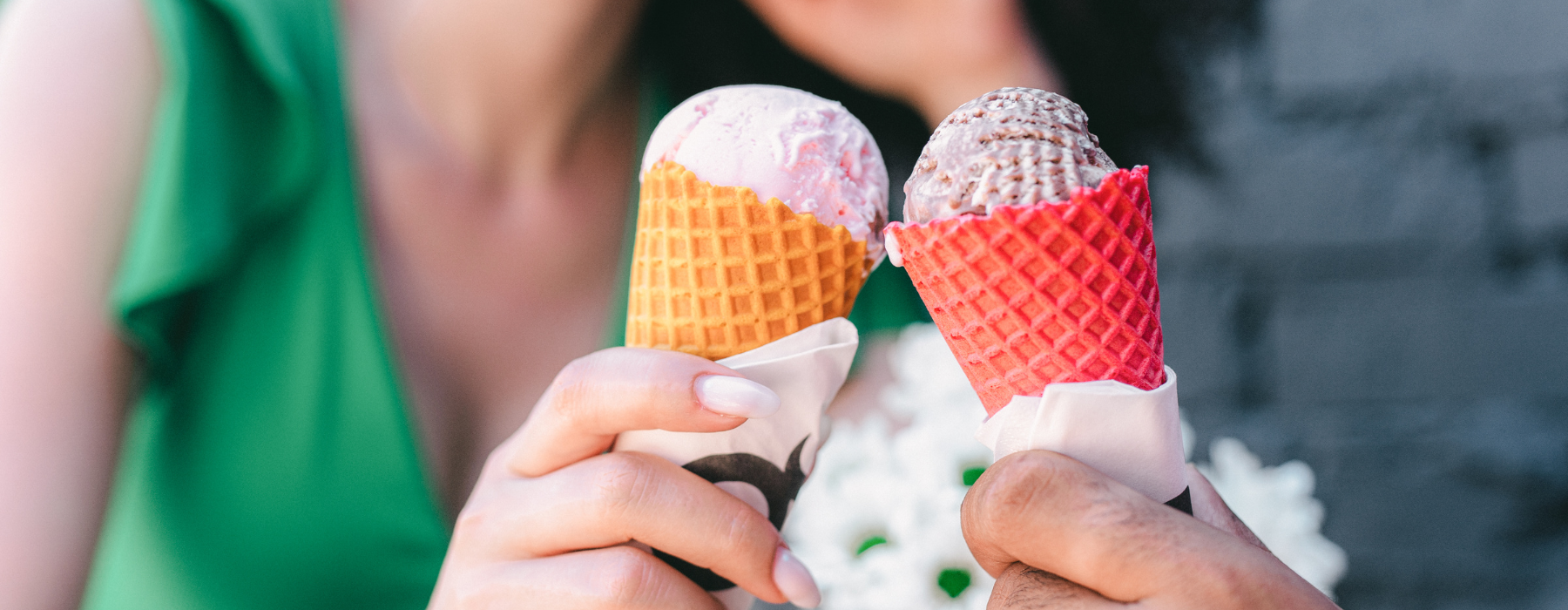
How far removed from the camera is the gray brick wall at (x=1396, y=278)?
1.14m

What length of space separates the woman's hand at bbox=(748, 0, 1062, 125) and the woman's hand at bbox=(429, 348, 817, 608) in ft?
2.20

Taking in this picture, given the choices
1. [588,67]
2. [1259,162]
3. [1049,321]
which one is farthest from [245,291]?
[1259,162]

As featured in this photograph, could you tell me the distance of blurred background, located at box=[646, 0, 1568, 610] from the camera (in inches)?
44.4

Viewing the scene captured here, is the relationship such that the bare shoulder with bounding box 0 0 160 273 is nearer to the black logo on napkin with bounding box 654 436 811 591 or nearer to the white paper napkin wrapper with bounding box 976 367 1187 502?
the black logo on napkin with bounding box 654 436 811 591

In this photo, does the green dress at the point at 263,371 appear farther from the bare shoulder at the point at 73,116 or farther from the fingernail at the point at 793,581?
the fingernail at the point at 793,581

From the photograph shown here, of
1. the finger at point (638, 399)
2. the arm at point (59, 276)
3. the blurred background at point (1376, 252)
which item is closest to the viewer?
the finger at point (638, 399)

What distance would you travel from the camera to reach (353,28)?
88 centimetres

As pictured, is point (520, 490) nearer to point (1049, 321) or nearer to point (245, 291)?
point (1049, 321)

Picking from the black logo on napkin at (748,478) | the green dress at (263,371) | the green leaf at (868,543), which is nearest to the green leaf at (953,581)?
the green leaf at (868,543)

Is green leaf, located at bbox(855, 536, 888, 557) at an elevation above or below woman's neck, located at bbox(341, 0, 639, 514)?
below

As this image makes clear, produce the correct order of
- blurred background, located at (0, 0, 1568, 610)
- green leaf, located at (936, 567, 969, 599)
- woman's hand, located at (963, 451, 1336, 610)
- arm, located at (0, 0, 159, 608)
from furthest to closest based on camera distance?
1. blurred background, located at (0, 0, 1568, 610)
2. green leaf, located at (936, 567, 969, 599)
3. arm, located at (0, 0, 159, 608)
4. woman's hand, located at (963, 451, 1336, 610)

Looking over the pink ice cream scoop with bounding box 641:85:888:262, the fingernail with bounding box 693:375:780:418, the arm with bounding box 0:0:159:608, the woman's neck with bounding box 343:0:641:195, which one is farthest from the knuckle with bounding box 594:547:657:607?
the woman's neck with bounding box 343:0:641:195

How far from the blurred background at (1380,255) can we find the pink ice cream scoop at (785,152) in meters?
0.62

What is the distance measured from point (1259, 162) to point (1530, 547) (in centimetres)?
69
